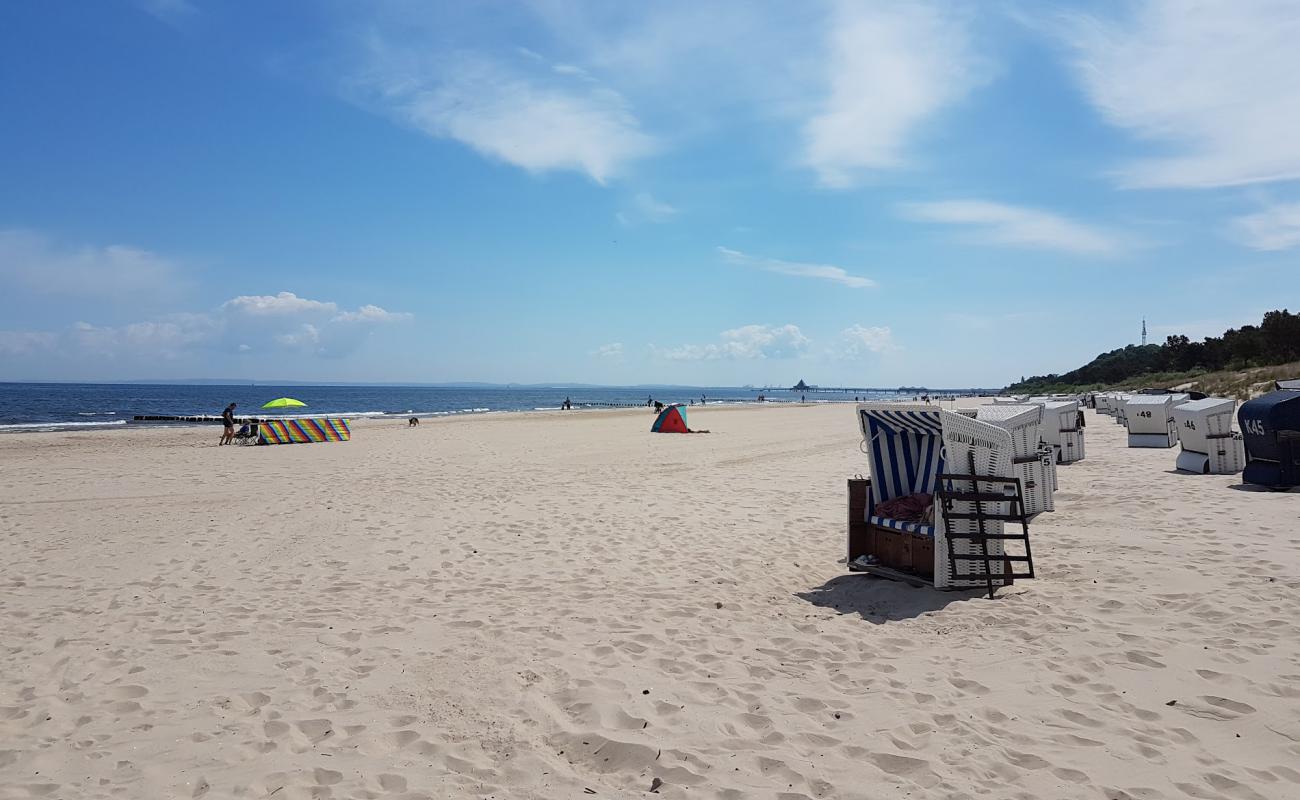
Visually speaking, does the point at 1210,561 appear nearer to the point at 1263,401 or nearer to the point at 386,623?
the point at 1263,401

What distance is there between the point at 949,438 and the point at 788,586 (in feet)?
6.42

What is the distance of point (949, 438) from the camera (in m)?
6.16

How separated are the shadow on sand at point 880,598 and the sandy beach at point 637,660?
0.11ft

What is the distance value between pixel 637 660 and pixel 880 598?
240cm

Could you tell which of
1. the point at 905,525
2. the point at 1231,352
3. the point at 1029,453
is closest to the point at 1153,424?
the point at 1029,453

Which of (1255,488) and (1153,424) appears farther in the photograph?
(1153,424)

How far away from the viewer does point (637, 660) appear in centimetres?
477

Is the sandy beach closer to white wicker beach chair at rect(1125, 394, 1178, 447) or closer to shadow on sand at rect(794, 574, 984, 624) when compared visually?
shadow on sand at rect(794, 574, 984, 624)

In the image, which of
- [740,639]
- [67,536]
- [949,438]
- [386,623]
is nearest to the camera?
[740,639]

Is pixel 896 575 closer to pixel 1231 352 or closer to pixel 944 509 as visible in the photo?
pixel 944 509

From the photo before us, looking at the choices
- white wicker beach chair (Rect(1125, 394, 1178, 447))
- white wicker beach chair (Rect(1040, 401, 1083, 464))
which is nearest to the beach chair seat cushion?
white wicker beach chair (Rect(1040, 401, 1083, 464))

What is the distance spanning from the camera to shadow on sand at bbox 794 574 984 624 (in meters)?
5.65

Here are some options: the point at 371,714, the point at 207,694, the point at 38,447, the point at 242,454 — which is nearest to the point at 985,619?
the point at 371,714

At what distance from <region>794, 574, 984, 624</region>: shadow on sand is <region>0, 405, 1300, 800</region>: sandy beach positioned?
0.03m
